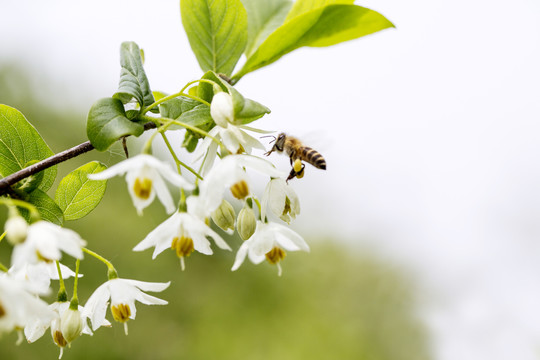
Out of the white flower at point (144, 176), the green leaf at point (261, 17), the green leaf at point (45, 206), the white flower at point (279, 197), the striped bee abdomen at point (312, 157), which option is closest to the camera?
the white flower at point (144, 176)

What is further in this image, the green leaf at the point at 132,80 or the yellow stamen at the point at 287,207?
the yellow stamen at the point at 287,207

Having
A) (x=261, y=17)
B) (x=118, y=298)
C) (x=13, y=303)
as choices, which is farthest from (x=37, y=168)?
(x=261, y=17)

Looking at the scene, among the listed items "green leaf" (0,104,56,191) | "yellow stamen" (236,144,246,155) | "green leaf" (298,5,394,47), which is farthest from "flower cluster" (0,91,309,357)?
"green leaf" (298,5,394,47)

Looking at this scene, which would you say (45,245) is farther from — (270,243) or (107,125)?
(270,243)

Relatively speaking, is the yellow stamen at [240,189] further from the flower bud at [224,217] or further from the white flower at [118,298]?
the white flower at [118,298]

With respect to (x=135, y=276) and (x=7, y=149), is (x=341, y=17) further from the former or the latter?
(x=135, y=276)

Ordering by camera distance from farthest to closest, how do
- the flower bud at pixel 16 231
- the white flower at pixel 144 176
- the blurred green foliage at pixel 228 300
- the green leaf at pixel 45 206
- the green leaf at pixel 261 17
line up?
the blurred green foliage at pixel 228 300
the green leaf at pixel 261 17
the green leaf at pixel 45 206
the white flower at pixel 144 176
the flower bud at pixel 16 231

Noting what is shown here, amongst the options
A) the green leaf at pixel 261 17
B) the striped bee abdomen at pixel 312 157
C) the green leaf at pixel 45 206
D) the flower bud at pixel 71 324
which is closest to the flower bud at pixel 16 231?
the green leaf at pixel 45 206

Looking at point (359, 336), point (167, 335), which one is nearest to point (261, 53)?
point (167, 335)
